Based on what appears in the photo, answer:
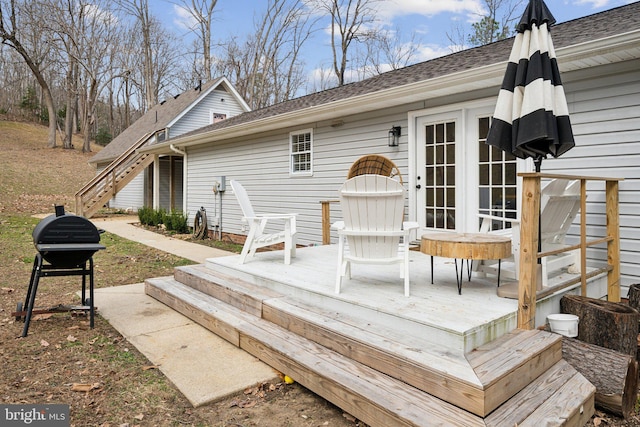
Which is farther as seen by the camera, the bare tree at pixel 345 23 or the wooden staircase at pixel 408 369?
the bare tree at pixel 345 23

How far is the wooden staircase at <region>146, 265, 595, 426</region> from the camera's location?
2.00 metres

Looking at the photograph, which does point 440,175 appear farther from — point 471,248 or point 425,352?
point 425,352

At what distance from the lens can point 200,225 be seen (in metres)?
10.4

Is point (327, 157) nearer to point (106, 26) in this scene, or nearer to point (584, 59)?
point (584, 59)

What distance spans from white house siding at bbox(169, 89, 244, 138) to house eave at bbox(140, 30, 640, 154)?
7531 millimetres

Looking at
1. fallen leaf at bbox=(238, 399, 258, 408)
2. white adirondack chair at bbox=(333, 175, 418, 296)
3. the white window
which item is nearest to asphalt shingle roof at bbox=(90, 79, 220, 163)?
the white window

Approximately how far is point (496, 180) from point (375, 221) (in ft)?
8.36

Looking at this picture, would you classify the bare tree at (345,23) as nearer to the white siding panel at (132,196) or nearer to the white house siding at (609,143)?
the white siding panel at (132,196)

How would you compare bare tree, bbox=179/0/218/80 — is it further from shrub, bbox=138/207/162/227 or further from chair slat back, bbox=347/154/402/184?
chair slat back, bbox=347/154/402/184

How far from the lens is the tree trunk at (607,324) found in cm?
281

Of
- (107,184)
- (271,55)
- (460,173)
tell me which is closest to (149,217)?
(107,184)

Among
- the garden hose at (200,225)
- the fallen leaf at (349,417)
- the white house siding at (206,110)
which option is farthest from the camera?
the white house siding at (206,110)

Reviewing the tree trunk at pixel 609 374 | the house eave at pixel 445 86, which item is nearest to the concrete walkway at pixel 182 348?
the tree trunk at pixel 609 374

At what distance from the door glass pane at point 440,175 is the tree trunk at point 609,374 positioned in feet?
9.12
